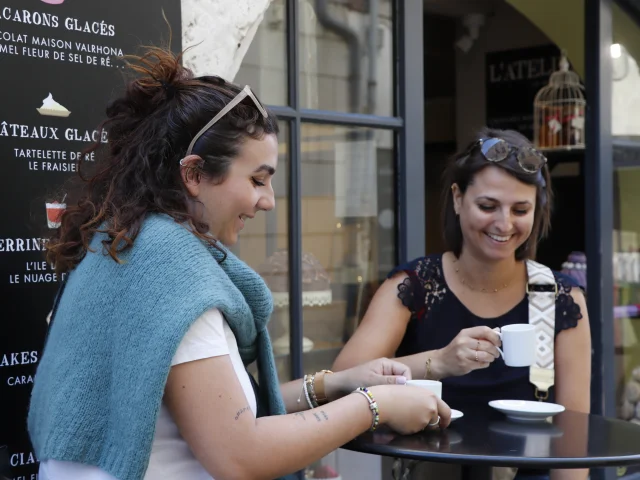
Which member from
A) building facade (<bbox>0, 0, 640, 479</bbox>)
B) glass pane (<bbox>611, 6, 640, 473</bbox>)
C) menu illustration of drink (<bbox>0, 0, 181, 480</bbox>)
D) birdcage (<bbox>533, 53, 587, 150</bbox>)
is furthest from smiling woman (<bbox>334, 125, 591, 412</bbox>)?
birdcage (<bbox>533, 53, 587, 150</bbox>)

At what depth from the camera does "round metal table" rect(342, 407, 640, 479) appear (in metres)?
1.69

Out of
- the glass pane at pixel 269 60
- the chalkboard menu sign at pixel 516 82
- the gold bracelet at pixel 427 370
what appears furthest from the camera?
the chalkboard menu sign at pixel 516 82

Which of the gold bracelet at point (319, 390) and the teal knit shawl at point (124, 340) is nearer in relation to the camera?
the teal knit shawl at point (124, 340)

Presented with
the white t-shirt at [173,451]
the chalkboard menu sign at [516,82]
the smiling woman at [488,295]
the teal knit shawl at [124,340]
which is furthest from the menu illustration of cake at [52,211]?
the chalkboard menu sign at [516,82]

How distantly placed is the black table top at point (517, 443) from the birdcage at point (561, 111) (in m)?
3.62

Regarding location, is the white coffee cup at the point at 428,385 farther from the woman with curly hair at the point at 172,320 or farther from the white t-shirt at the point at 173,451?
the white t-shirt at the point at 173,451

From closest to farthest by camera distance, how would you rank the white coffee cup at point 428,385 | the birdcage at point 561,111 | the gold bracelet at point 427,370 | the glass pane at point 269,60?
the white coffee cup at point 428,385 < the gold bracelet at point 427,370 < the glass pane at point 269,60 < the birdcage at point 561,111

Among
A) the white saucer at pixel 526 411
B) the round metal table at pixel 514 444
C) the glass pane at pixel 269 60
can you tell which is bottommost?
the round metal table at pixel 514 444

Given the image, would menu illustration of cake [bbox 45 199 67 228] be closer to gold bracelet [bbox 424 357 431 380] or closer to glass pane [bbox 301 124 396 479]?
gold bracelet [bbox 424 357 431 380]

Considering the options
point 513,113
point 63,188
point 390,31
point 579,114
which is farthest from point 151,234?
point 513,113

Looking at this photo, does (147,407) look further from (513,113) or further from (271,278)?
(513,113)

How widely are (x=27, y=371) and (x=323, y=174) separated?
1546mm

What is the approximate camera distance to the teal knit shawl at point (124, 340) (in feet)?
4.61

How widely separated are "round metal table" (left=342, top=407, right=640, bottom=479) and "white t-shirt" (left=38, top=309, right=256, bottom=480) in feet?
1.36
